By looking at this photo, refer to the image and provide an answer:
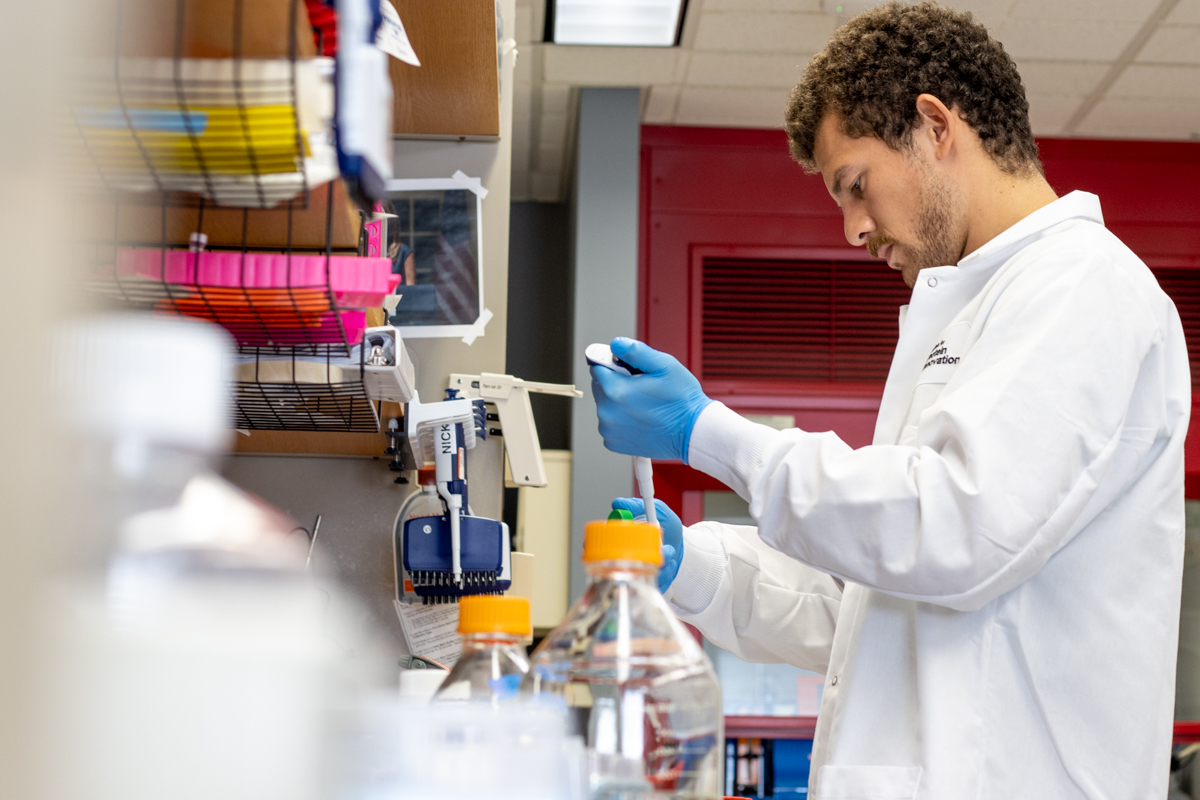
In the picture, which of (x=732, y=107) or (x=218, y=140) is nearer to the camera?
(x=218, y=140)

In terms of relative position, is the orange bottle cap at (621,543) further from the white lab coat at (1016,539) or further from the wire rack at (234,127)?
the white lab coat at (1016,539)

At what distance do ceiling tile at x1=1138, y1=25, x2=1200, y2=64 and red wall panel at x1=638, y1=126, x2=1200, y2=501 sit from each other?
58 cm

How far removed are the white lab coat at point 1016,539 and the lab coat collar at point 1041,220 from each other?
4 cm

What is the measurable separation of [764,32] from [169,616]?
3.24 metres

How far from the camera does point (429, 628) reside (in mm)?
1626

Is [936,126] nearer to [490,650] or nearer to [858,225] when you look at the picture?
[858,225]

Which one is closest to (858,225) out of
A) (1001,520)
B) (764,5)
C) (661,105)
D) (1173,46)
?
(1001,520)

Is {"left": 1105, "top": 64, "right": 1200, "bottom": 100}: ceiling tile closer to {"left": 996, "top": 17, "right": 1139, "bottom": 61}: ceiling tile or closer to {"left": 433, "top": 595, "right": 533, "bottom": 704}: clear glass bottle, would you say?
{"left": 996, "top": 17, "right": 1139, "bottom": 61}: ceiling tile

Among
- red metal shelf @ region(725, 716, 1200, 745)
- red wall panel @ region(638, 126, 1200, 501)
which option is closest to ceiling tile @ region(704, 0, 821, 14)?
red wall panel @ region(638, 126, 1200, 501)

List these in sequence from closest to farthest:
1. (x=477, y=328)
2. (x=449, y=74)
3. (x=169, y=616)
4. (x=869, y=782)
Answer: (x=169, y=616) → (x=869, y=782) → (x=449, y=74) → (x=477, y=328)

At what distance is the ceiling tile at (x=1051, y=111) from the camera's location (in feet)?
Answer: 11.9

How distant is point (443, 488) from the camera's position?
55.1 inches

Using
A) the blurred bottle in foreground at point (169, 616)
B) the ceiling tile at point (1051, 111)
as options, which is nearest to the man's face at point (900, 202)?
the blurred bottle in foreground at point (169, 616)

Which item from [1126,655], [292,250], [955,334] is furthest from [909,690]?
[292,250]
